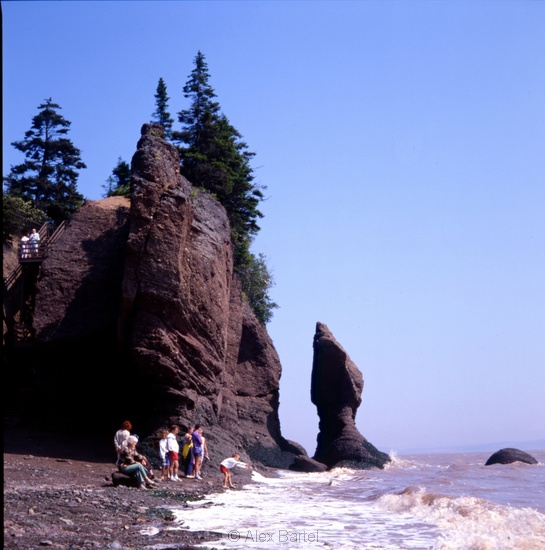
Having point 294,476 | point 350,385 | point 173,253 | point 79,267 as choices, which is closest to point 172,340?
point 173,253

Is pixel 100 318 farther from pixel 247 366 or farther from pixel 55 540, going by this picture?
pixel 55 540

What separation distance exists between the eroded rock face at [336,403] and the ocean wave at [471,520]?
736 inches

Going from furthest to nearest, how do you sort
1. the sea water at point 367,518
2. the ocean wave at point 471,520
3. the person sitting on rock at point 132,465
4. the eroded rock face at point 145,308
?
the eroded rock face at point 145,308, the person sitting on rock at point 132,465, the sea water at point 367,518, the ocean wave at point 471,520

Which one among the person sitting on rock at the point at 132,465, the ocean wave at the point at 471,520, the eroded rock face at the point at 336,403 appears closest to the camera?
the ocean wave at the point at 471,520

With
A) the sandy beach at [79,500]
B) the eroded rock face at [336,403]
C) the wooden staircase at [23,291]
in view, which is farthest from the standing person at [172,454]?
the eroded rock face at [336,403]

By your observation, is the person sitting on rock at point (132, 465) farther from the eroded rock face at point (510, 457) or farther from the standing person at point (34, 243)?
the eroded rock face at point (510, 457)

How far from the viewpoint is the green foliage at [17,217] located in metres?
32.4

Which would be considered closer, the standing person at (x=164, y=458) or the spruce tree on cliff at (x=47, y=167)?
the standing person at (x=164, y=458)

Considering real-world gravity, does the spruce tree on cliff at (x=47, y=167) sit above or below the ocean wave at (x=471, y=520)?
above

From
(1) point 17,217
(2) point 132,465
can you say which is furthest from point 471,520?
(1) point 17,217

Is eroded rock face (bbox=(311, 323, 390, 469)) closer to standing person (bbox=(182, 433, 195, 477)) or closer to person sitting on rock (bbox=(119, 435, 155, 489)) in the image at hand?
standing person (bbox=(182, 433, 195, 477))

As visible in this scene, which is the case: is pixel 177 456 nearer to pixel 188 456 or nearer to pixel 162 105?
pixel 188 456

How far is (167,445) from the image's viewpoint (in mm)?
20422

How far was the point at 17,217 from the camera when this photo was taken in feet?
112
